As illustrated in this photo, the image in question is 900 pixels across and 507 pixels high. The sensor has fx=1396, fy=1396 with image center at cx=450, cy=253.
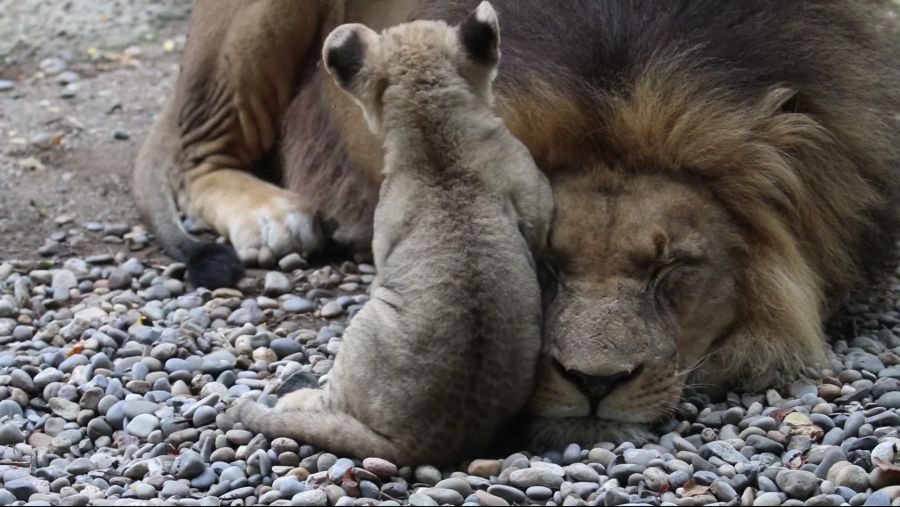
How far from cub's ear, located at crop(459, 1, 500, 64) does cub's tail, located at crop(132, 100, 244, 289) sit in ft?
6.28

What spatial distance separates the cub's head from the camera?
3.28m

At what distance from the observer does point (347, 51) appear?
3.30 meters

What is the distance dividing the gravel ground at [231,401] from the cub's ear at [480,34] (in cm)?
96

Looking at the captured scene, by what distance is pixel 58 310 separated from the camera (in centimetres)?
493

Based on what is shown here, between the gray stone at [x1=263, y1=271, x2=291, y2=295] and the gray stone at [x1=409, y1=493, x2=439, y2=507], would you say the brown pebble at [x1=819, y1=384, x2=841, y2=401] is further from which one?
the gray stone at [x1=263, y1=271, x2=291, y2=295]

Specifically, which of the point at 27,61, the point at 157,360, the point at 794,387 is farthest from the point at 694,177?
the point at 27,61

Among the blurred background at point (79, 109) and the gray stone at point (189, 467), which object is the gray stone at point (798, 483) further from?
the blurred background at point (79, 109)

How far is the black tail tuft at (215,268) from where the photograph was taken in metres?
4.95

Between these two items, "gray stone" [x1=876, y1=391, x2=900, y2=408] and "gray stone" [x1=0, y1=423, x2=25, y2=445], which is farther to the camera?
"gray stone" [x1=0, y1=423, x2=25, y2=445]

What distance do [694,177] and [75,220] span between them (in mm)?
3141

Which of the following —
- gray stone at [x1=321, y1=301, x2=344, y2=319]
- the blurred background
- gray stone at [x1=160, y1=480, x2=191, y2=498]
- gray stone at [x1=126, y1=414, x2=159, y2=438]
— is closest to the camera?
gray stone at [x1=160, y1=480, x2=191, y2=498]

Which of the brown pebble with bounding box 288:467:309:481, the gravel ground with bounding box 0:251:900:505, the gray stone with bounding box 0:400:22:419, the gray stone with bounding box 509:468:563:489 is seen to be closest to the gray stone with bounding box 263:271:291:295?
the gravel ground with bounding box 0:251:900:505

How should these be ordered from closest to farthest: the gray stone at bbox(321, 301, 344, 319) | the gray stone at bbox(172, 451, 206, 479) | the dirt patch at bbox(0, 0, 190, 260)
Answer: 1. the gray stone at bbox(172, 451, 206, 479)
2. the gray stone at bbox(321, 301, 344, 319)
3. the dirt patch at bbox(0, 0, 190, 260)

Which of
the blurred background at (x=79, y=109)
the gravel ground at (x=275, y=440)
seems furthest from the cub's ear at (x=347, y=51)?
the blurred background at (x=79, y=109)
